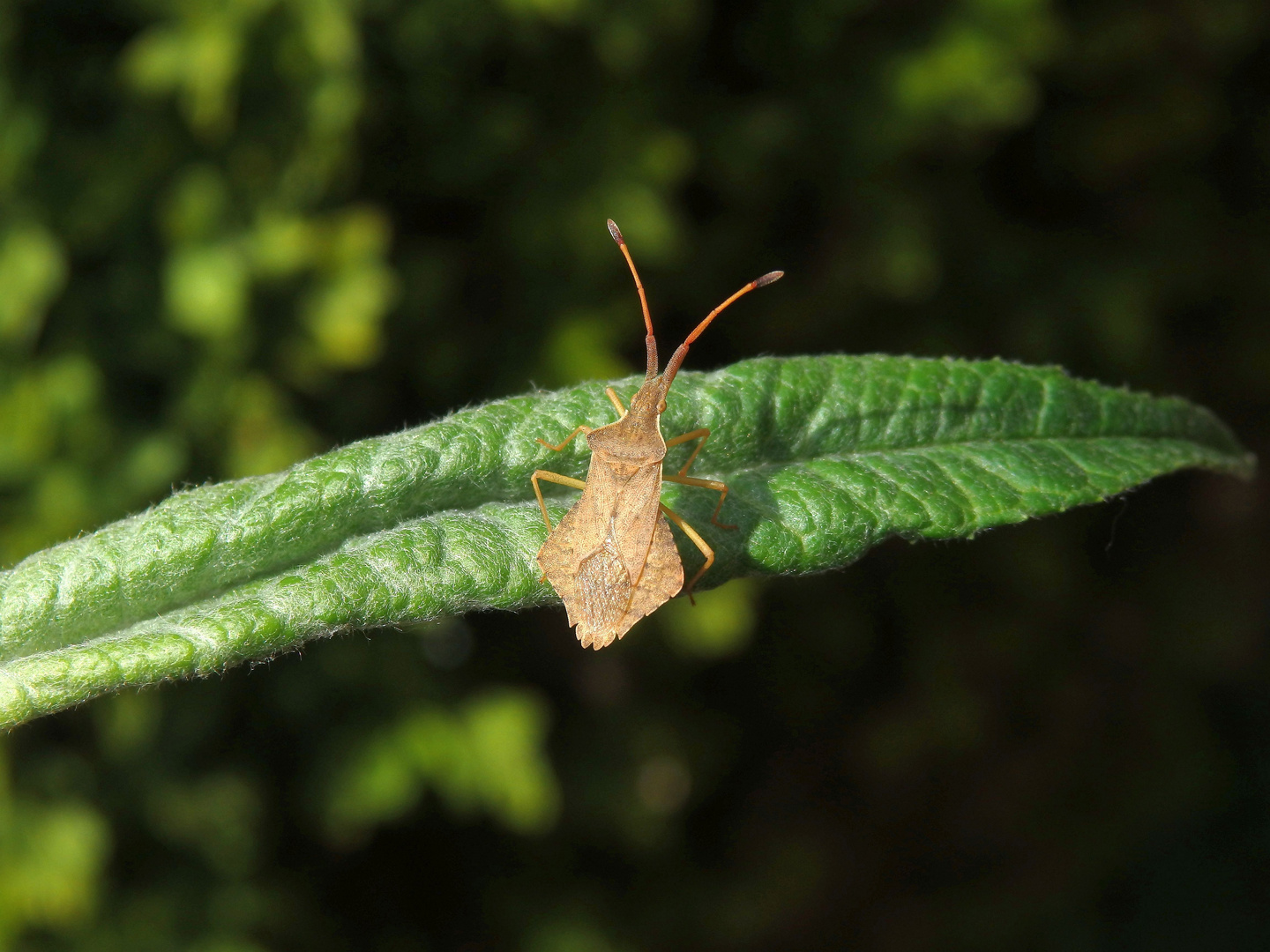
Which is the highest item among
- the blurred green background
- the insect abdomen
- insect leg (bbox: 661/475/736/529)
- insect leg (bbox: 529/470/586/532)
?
insect leg (bbox: 529/470/586/532)

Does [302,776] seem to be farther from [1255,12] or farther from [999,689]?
[1255,12]

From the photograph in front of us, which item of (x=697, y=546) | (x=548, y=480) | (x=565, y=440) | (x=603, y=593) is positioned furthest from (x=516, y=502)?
(x=697, y=546)

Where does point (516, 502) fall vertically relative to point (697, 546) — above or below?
above

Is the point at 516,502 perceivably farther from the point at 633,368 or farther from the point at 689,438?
the point at 633,368

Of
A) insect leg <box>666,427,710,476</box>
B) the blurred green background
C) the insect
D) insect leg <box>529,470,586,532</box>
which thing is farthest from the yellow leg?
the blurred green background

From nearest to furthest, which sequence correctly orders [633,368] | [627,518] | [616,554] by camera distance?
[616,554] → [627,518] → [633,368]

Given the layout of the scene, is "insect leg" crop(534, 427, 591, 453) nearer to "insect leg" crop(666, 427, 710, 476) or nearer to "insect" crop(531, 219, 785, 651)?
"insect" crop(531, 219, 785, 651)
